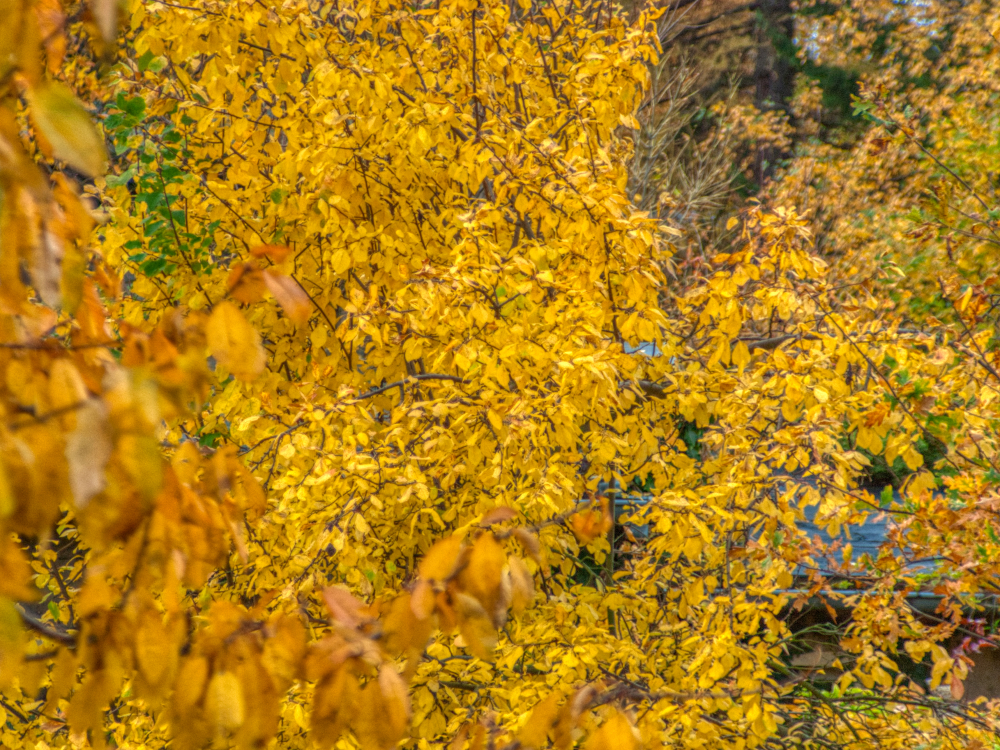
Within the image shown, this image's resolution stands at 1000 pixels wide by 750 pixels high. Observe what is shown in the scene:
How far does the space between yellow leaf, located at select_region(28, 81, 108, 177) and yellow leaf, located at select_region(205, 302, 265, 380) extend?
0.21 metres

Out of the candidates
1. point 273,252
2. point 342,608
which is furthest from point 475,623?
point 273,252

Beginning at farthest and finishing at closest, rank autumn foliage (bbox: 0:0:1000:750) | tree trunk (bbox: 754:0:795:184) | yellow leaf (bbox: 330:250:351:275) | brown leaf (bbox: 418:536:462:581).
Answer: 1. tree trunk (bbox: 754:0:795:184)
2. yellow leaf (bbox: 330:250:351:275)
3. autumn foliage (bbox: 0:0:1000:750)
4. brown leaf (bbox: 418:536:462:581)

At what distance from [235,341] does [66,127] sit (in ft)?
0.91

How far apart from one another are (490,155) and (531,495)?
3.94 feet

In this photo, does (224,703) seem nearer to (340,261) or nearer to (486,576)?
(486,576)

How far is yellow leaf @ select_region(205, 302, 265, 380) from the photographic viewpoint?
2.95ft

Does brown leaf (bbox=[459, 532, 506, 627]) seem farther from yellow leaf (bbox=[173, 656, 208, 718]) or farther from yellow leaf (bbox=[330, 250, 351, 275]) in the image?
yellow leaf (bbox=[330, 250, 351, 275])

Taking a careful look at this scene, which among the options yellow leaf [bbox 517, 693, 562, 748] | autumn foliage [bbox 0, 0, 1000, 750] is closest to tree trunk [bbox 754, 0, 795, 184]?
autumn foliage [bbox 0, 0, 1000, 750]

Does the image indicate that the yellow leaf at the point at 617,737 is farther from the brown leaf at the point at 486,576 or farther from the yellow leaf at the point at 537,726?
the brown leaf at the point at 486,576

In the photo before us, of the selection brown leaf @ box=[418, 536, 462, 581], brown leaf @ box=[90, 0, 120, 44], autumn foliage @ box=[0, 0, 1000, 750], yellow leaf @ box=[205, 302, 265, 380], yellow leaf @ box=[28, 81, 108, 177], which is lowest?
autumn foliage @ box=[0, 0, 1000, 750]

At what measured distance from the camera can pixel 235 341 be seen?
919mm

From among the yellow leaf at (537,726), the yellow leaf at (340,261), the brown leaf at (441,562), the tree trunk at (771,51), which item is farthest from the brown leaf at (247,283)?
the tree trunk at (771,51)

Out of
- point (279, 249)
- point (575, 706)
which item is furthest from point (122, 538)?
point (575, 706)

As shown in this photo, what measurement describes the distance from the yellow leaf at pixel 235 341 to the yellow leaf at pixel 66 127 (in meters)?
0.21
